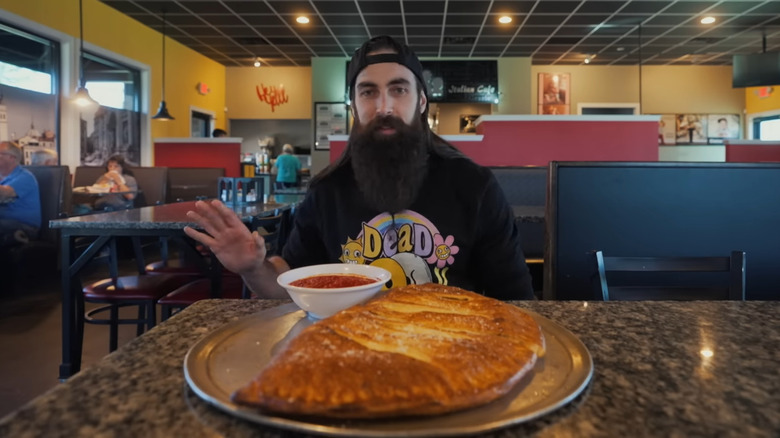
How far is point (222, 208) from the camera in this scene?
90 centimetres

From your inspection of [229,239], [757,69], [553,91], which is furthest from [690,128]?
[229,239]

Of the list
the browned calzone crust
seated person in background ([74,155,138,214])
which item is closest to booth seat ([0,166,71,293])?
seated person in background ([74,155,138,214])

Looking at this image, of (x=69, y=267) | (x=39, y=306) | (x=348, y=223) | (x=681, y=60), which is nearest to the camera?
(x=348, y=223)

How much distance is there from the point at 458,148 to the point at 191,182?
5.30 metres

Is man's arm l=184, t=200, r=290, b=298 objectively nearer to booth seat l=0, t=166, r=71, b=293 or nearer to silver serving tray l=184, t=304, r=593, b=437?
silver serving tray l=184, t=304, r=593, b=437

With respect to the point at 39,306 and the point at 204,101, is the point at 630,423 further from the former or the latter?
the point at 204,101

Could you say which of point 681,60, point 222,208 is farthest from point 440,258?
point 681,60

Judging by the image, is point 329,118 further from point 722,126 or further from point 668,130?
point 722,126

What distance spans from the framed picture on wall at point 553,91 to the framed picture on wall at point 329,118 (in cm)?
396

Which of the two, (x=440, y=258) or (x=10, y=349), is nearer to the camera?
(x=440, y=258)

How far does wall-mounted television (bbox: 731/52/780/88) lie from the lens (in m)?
7.49

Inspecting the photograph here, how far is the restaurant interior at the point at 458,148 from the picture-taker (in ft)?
1.60

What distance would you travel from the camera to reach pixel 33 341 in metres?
3.07

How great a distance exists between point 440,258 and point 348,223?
294 millimetres
